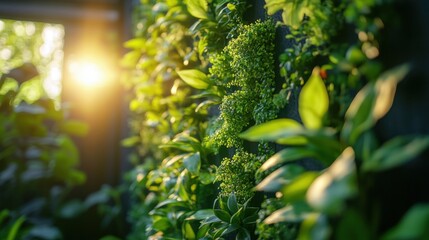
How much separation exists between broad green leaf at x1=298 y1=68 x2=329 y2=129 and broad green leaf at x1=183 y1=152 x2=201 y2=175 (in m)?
0.71

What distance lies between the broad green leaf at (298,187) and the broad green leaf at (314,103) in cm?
11

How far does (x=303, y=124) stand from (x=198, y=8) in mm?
612

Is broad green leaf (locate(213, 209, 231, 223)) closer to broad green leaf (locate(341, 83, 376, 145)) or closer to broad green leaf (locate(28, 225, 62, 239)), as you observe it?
broad green leaf (locate(341, 83, 376, 145))

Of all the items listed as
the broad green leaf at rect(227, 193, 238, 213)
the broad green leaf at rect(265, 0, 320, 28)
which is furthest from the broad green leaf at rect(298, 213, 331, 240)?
the broad green leaf at rect(227, 193, 238, 213)

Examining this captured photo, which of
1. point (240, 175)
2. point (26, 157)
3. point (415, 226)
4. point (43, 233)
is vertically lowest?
point (43, 233)

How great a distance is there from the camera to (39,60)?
10.6 meters

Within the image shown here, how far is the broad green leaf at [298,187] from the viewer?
83 cm

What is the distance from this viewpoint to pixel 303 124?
1.21m

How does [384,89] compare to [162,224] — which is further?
[162,224]

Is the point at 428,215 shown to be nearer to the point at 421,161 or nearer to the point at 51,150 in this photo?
the point at 421,161

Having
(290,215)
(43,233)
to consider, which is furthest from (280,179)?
(43,233)

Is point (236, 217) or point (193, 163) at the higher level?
point (193, 163)

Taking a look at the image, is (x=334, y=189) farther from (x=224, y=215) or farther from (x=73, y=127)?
(x=73, y=127)

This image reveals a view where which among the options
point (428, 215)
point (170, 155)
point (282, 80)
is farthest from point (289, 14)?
point (170, 155)
